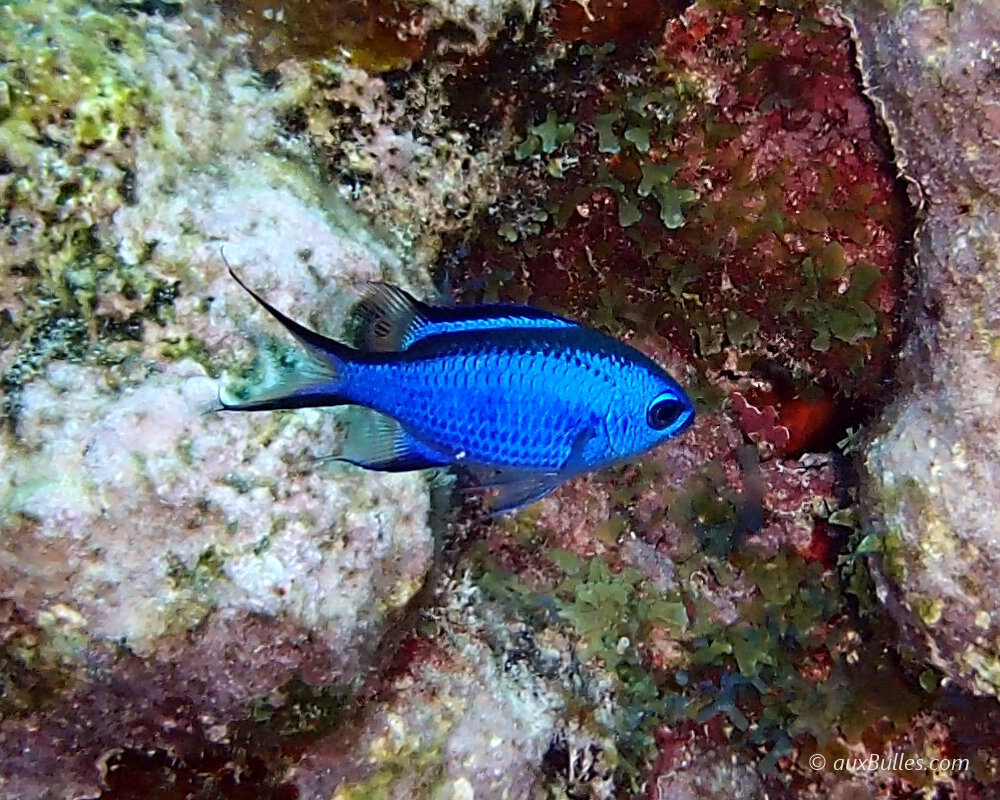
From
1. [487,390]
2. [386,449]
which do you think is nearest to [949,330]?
[487,390]

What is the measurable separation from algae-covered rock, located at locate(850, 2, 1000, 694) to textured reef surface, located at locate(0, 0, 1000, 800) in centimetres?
1

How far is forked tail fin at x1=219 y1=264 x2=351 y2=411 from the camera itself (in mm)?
1796

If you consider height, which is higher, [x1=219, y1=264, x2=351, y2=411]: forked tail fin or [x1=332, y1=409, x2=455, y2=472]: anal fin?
[x1=219, y1=264, x2=351, y2=411]: forked tail fin

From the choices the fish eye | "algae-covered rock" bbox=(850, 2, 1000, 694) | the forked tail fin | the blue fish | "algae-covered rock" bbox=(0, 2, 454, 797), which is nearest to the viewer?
the forked tail fin

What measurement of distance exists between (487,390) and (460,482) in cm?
166

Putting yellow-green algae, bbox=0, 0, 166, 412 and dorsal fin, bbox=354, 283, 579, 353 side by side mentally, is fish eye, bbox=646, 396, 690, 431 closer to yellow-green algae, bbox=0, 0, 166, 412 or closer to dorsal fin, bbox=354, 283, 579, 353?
dorsal fin, bbox=354, 283, 579, 353

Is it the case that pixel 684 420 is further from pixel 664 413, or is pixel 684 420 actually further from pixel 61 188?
pixel 61 188

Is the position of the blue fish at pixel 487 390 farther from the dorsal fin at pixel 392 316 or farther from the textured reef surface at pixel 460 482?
the textured reef surface at pixel 460 482

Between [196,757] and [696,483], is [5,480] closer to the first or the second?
[196,757]

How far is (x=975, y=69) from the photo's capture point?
2459mm

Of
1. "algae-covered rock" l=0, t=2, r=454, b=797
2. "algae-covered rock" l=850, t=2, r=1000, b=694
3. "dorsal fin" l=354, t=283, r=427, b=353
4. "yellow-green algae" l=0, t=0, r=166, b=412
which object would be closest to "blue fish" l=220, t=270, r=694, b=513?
"dorsal fin" l=354, t=283, r=427, b=353

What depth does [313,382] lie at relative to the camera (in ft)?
6.37

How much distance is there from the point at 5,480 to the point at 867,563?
3181mm

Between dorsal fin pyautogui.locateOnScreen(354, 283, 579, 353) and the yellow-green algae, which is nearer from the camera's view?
dorsal fin pyautogui.locateOnScreen(354, 283, 579, 353)
